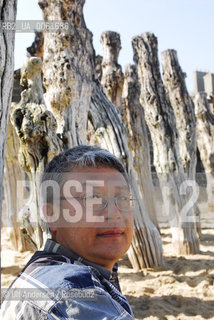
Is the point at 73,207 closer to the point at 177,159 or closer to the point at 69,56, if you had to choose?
the point at 69,56

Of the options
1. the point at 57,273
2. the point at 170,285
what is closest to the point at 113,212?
the point at 57,273

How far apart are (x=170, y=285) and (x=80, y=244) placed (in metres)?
3.77

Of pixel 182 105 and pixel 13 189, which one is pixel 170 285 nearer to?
pixel 13 189

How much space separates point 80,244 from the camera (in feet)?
3.80

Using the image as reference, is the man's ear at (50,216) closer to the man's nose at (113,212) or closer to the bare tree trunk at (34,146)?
the man's nose at (113,212)

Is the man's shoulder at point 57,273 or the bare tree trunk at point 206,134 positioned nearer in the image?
the man's shoulder at point 57,273

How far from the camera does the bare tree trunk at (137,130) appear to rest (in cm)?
776

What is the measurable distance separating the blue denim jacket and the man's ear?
0.55 ft

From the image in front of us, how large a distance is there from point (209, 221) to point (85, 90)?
7.45 meters

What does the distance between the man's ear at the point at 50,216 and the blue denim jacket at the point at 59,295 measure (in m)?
0.17

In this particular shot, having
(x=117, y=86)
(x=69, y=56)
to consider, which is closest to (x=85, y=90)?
(x=69, y=56)

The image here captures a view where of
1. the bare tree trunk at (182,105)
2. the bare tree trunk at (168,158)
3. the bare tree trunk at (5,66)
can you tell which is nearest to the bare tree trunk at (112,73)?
the bare tree trunk at (168,158)

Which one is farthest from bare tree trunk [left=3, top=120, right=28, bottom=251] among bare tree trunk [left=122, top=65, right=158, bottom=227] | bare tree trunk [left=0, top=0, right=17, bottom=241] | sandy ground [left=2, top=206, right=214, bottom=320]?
bare tree trunk [left=0, top=0, right=17, bottom=241]

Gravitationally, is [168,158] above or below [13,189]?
above
